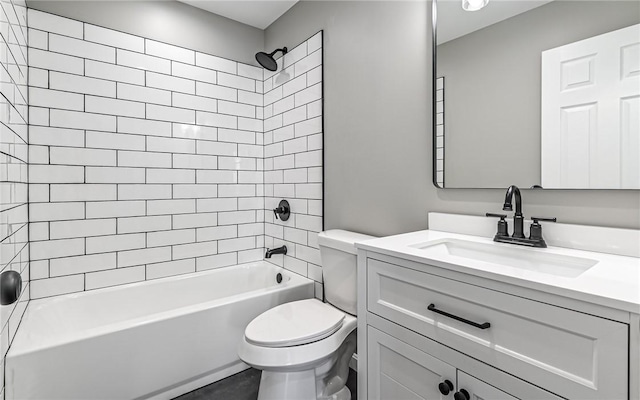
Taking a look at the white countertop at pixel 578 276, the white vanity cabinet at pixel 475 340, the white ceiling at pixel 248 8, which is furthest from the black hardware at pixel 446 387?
the white ceiling at pixel 248 8

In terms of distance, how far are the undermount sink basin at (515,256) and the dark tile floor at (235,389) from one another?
1.03 metres

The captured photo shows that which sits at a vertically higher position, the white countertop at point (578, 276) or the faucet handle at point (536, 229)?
the faucet handle at point (536, 229)

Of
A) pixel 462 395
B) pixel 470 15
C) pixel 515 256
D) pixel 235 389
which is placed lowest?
pixel 235 389

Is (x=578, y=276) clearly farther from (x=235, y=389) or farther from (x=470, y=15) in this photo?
(x=235, y=389)

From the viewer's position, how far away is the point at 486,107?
1.35 meters

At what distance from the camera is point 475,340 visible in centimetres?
91

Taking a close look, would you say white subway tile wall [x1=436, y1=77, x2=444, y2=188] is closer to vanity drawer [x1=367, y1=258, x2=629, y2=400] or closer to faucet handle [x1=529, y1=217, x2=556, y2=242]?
faucet handle [x1=529, y1=217, x2=556, y2=242]

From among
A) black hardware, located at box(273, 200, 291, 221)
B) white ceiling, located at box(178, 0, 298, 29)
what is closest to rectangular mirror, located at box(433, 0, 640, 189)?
black hardware, located at box(273, 200, 291, 221)

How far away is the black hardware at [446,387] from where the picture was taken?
0.97 m

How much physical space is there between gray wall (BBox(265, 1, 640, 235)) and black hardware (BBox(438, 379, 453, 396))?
715 millimetres

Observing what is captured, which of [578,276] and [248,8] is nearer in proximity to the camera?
[578,276]

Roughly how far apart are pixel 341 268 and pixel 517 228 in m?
0.85

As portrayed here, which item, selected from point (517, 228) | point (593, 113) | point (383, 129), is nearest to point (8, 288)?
point (383, 129)

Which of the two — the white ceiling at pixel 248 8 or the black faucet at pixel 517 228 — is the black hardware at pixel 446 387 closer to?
the black faucet at pixel 517 228
